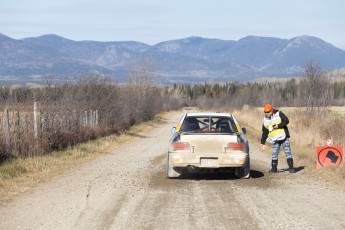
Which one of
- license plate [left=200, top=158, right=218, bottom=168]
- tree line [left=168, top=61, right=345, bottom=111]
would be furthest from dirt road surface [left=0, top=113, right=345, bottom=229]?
tree line [left=168, top=61, right=345, bottom=111]

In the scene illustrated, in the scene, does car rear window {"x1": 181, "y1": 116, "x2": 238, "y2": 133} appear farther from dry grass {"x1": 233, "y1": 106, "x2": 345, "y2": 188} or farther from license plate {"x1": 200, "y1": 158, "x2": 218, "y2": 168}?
dry grass {"x1": 233, "y1": 106, "x2": 345, "y2": 188}

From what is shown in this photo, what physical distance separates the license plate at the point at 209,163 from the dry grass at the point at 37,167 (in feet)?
12.3

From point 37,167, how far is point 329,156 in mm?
7845

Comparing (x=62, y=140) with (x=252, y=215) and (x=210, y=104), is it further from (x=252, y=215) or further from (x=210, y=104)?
(x=210, y=104)

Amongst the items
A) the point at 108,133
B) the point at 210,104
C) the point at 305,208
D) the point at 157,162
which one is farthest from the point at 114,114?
the point at 210,104

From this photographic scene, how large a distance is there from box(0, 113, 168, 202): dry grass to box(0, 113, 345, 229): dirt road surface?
40cm

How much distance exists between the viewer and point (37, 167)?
14.8 meters

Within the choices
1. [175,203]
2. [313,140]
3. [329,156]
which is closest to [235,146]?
[175,203]

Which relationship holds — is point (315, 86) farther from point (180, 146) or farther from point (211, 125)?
point (180, 146)

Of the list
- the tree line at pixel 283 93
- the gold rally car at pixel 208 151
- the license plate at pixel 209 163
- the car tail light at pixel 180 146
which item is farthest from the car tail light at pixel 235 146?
the tree line at pixel 283 93

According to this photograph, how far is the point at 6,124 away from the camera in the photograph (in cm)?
1652

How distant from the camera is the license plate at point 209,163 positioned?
12336 mm

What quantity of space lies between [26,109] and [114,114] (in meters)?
15.0

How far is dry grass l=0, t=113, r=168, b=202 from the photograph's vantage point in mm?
11674
